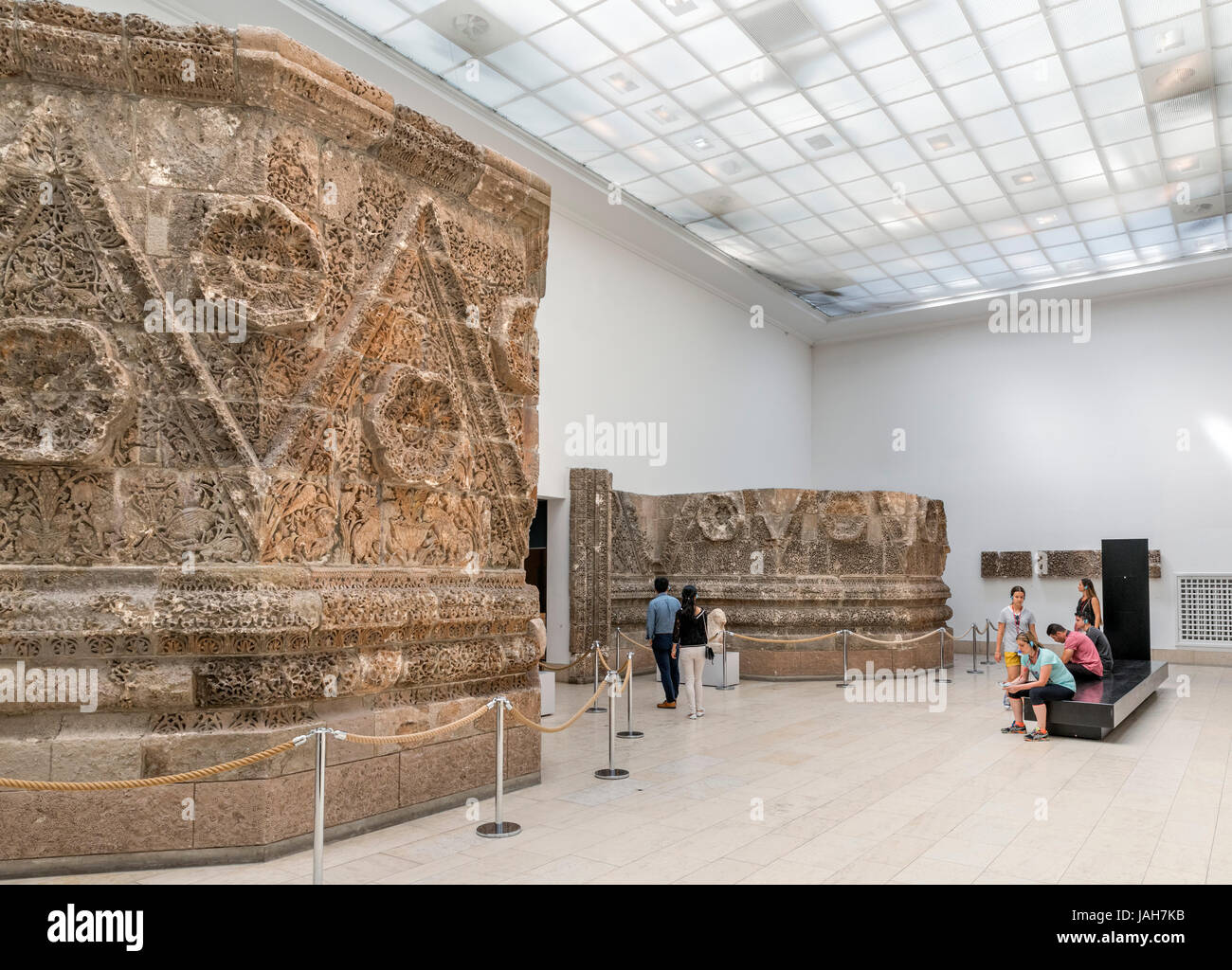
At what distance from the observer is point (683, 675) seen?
8.86 meters

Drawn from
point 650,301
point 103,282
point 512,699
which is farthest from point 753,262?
point 103,282

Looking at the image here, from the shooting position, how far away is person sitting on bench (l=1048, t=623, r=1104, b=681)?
28.1 feet

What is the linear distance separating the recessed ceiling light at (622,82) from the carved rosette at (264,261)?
20.2 feet

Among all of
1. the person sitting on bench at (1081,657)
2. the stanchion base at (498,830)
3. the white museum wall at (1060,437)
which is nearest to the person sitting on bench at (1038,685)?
the person sitting on bench at (1081,657)

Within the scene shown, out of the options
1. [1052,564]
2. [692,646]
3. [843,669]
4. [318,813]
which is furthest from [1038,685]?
[1052,564]

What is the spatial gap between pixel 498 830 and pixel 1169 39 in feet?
32.0

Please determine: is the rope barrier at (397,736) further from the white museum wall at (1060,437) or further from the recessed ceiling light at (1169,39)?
the white museum wall at (1060,437)

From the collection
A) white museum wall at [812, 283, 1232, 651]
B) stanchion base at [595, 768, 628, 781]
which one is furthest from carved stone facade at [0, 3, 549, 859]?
white museum wall at [812, 283, 1232, 651]

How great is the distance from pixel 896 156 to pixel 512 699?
923cm

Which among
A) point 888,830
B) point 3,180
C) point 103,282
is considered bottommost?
point 888,830

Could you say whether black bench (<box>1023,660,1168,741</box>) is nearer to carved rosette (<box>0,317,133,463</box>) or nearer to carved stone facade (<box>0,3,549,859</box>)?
carved stone facade (<box>0,3,549,859</box>)

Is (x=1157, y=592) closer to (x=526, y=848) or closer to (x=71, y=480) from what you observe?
(x=526, y=848)

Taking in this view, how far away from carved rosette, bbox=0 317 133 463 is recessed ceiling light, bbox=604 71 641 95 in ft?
23.0

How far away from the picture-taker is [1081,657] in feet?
28.5
